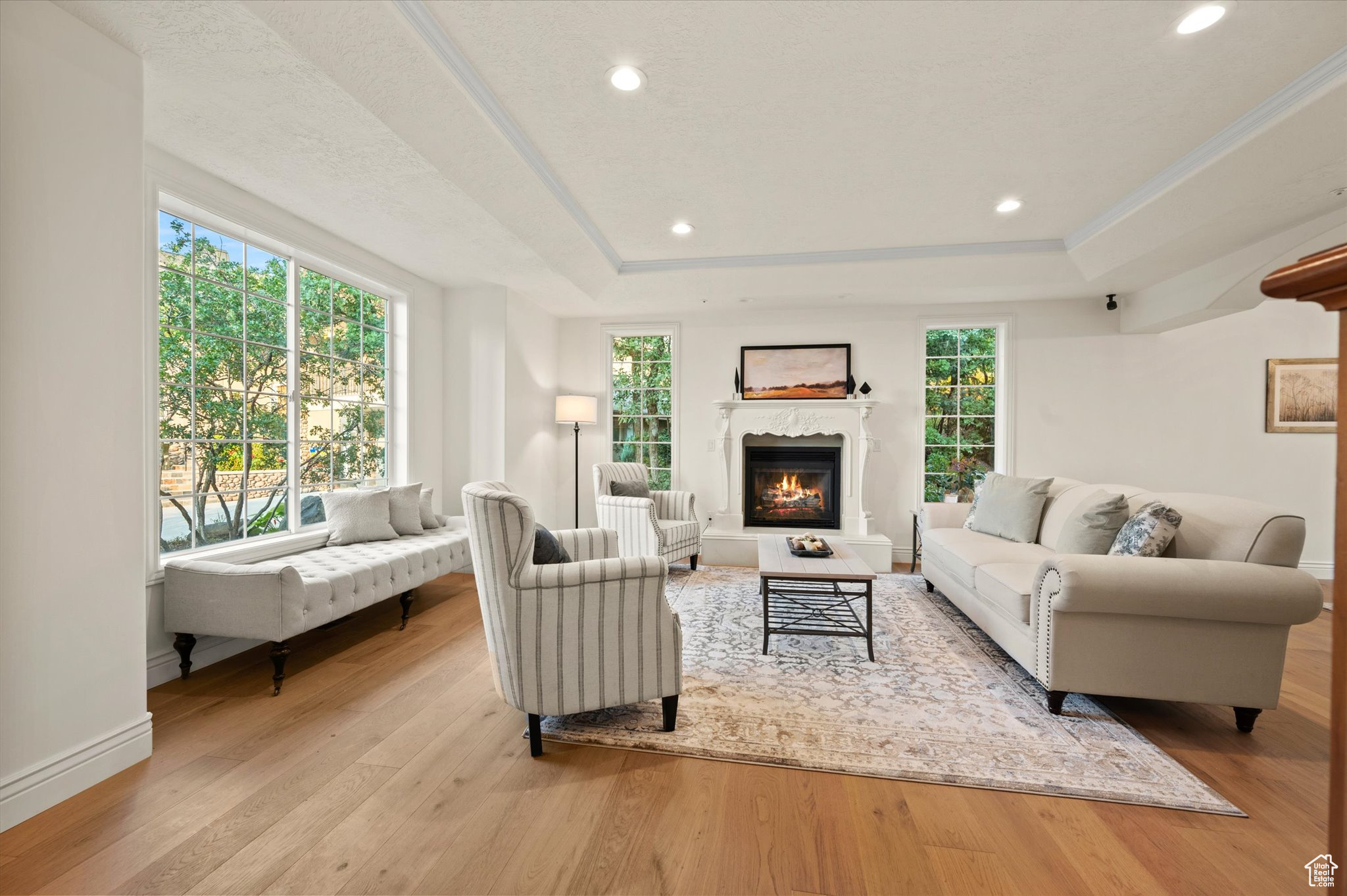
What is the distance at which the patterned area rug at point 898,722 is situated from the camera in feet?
6.48

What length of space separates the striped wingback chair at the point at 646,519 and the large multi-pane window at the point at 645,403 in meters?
0.60

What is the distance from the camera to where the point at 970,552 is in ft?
11.3

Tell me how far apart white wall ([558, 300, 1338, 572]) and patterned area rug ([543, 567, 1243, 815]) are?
2534mm

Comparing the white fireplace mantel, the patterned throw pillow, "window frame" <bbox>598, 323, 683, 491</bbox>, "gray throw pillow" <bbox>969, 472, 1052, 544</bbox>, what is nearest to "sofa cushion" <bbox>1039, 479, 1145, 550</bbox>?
"gray throw pillow" <bbox>969, 472, 1052, 544</bbox>

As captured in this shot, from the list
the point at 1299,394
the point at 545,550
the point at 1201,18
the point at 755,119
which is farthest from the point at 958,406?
the point at 545,550

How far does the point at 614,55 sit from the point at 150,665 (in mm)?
3417

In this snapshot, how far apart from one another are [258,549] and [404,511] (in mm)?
929

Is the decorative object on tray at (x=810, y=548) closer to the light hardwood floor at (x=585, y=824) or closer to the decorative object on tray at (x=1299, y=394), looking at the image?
the light hardwood floor at (x=585, y=824)

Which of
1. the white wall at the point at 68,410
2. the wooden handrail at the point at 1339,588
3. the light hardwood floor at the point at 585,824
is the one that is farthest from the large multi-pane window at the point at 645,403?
the wooden handrail at the point at 1339,588

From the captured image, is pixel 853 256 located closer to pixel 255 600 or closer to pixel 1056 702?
pixel 1056 702

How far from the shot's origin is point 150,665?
2.61m

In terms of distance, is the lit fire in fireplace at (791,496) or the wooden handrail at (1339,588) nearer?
the wooden handrail at (1339,588)

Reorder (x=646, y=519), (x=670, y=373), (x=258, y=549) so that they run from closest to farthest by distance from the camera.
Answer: (x=258, y=549), (x=646, y=519), (x=670, y=373)

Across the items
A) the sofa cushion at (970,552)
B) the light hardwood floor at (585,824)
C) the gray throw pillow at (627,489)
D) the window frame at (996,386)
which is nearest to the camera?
the light hardwood floor at (585,824)
